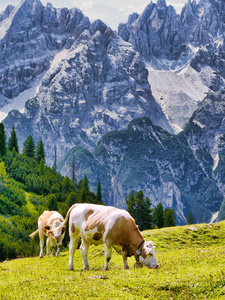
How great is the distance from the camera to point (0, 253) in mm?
49906

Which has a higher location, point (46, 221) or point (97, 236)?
point (97, 236)

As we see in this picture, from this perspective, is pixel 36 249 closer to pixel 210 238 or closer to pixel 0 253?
pixel 0 253

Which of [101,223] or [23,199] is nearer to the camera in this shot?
[101,223]

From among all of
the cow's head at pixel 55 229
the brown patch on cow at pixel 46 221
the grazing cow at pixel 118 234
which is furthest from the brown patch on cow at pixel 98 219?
the brown patch on cow at pixel 46 221

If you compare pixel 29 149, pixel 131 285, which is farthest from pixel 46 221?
pixel 29 149

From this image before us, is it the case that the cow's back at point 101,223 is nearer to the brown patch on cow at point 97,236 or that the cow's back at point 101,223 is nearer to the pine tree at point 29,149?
the brown patch on cow at point 97,236

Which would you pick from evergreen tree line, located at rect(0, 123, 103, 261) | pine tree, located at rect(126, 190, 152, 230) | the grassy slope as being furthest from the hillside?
the grassy slope

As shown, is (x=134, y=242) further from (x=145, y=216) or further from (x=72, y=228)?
(x=145, y=216)

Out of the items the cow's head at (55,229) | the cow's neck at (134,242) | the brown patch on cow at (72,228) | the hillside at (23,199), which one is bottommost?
the hillside at (23,199)

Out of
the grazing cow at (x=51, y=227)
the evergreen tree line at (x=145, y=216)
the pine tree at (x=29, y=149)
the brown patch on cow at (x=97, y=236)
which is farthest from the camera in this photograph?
the pine tree at (x=29, y=149)

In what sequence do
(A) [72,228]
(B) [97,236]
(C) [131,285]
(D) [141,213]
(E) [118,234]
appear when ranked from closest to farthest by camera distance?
(C) [131,285]
(E) [118,234]
(B) [97,236]
(A) [72,228]
(D) [141,213]

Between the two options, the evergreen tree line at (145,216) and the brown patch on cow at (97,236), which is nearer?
the brown patch on cow at (97,236)

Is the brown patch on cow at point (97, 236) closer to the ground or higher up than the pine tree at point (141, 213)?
higher up

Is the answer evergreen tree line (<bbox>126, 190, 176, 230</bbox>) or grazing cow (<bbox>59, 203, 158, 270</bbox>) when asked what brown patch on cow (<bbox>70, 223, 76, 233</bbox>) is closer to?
grazing cow (<bbox>59, 203, 158, 270</bbox>)
